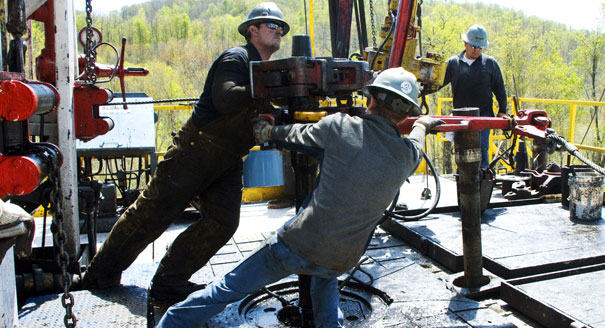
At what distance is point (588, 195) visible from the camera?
5426 mm

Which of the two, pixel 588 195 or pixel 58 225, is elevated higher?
pixel 58 225

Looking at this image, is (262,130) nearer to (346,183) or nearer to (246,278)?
(346,183)

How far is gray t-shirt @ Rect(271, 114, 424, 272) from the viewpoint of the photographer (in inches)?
105

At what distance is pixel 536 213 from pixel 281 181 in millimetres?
3565

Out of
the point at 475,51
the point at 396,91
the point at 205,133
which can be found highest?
the point at 475,51

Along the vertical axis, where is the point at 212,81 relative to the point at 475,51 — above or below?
below

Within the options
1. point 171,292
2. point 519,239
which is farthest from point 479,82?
point 171,292

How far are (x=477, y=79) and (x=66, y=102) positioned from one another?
5.18m

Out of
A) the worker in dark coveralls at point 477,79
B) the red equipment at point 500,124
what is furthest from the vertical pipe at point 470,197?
the worker in dark coveralls at point 477,79

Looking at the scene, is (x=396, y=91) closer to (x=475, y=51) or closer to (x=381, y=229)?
(x=381, y=229)

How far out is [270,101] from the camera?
11.0 ft

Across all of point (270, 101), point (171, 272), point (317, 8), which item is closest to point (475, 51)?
point (270, 101)

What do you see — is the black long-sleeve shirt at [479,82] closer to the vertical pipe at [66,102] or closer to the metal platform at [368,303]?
the metal platform at [368,303]

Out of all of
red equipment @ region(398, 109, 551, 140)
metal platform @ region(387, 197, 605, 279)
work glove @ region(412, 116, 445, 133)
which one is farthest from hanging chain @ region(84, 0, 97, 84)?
metal platform @ region(387, 197, 605, 279)
